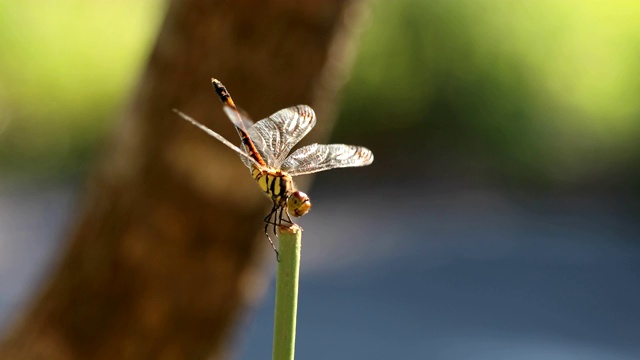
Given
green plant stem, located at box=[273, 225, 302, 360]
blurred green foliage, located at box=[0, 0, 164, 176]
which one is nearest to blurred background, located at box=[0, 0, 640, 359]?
blurred green foliage, located at box=[0, 0, 164, 176]

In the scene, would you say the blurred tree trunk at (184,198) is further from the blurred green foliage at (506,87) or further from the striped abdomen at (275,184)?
the blurred green foliage at (506,87)

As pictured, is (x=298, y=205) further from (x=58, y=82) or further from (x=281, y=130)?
(x=58, y=82)

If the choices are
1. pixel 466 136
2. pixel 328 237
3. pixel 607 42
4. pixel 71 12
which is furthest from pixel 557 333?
pixel 71 12

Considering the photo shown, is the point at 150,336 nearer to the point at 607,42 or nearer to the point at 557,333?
the point at 557,333

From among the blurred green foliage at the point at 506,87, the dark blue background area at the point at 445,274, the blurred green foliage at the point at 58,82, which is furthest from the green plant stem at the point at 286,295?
the blurred green foliage at the point at 58,82

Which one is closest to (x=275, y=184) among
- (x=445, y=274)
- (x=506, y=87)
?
(x=445, y=274)

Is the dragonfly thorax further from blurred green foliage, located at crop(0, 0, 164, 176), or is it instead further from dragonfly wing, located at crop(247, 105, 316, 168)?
blurred green foliage, located at crop(0, 0, 164, 176)

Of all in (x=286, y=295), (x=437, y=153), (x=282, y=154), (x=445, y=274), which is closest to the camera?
(x=286, y=295)
